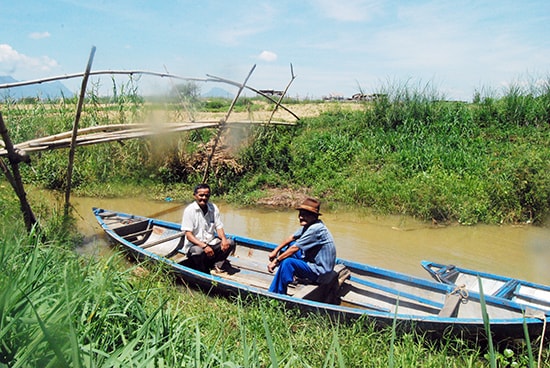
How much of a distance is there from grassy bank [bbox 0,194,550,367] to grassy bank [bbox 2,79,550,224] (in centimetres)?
543

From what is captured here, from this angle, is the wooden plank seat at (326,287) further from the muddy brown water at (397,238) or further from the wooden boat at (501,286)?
the muddy brown water at (397,238)

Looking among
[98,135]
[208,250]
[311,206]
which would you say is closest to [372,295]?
[311,206]

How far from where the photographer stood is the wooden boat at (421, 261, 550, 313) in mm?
5045

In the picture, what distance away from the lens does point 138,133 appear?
802 cm

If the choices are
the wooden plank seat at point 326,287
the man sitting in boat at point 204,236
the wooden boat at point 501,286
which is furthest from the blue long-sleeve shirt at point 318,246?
the man sitting in boat at point 204,236

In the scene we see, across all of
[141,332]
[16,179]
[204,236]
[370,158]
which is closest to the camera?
[141,332]

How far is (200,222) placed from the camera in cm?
625

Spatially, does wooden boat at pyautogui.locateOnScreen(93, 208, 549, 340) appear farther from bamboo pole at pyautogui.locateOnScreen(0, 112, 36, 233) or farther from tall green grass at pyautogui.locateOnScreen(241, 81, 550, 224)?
tall green grass at pyautogui.locateOnScreen(241, 81, 550, 224)

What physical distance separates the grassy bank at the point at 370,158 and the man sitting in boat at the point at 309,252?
487 cm

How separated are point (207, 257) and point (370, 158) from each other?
6.76m

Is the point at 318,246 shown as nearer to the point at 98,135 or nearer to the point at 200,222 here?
the point at 200,222

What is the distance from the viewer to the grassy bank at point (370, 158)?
9.31 m

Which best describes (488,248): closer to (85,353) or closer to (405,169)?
(405,169)

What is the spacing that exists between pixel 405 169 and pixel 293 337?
7608mm
